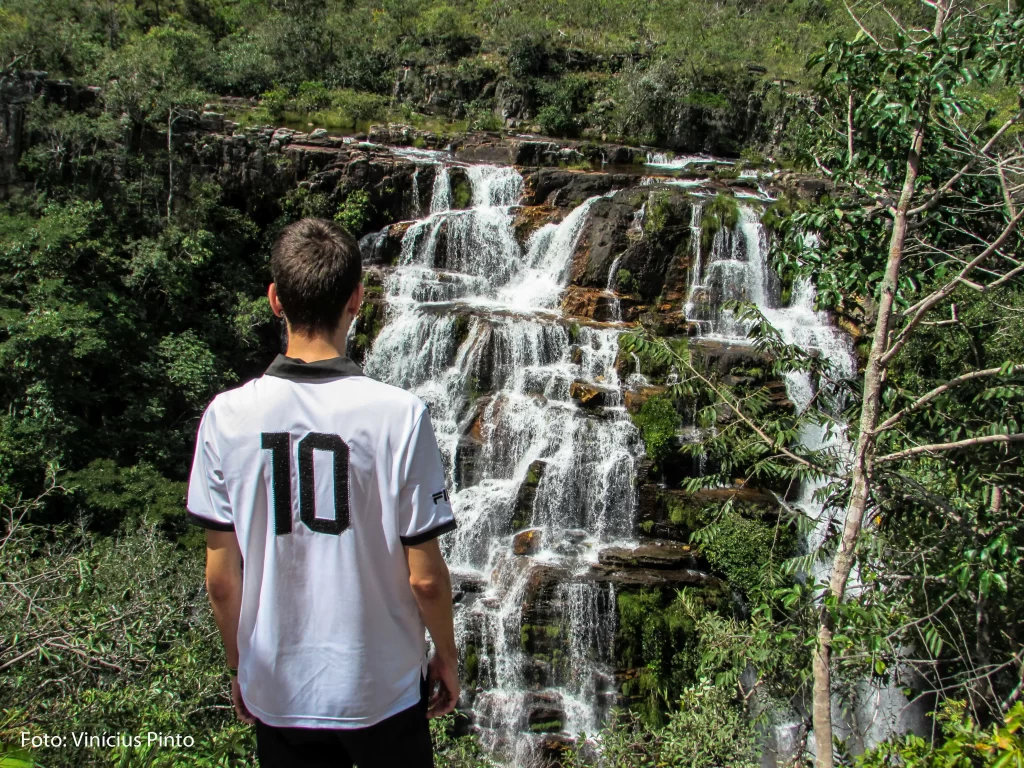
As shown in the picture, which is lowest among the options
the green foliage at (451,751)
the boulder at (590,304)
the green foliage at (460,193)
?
the green foliage at (451,751)

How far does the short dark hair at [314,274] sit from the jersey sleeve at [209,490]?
30 cm

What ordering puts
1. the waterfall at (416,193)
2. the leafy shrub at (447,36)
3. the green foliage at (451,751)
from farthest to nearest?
the leafy shrub at (447,36), the waterfall at (416,193), the green foliage at (451,751)

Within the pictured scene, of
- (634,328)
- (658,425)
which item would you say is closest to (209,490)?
(634,328)

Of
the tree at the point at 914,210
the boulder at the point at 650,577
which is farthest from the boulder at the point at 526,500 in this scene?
the tree at the point at 914,210

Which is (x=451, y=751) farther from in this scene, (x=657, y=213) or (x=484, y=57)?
(x=484, y=57)

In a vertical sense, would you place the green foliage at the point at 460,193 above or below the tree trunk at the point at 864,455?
above

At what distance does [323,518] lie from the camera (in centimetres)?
149

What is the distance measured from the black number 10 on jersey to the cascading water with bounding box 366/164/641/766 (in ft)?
26.3

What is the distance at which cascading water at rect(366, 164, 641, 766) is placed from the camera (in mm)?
9016

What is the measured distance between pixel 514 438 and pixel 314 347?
9.62 metres

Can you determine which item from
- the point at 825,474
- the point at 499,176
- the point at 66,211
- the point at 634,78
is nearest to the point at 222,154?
the point at 66,211

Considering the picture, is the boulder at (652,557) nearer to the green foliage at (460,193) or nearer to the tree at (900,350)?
the tree at (900,350)

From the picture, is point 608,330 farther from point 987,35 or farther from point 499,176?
point 987,35

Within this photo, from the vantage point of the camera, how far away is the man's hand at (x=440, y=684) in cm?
172
